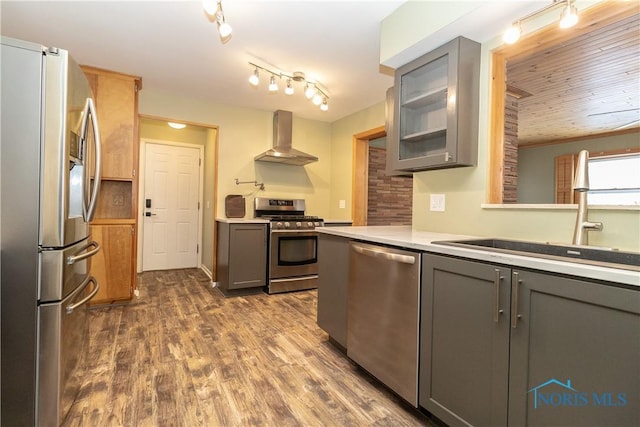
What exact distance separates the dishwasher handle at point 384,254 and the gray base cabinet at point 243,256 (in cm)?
204

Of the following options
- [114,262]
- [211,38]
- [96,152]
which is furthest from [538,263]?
[114,262]

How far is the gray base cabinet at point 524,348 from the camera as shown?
865 mm

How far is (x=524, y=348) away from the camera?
3.50 feet

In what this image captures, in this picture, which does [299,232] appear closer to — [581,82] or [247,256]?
[247,256]

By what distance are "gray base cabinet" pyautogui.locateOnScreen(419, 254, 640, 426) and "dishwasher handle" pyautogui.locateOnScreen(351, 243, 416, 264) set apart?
0.28 feet

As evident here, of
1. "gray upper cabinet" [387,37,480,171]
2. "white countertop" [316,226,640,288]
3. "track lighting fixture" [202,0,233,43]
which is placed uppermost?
"track lighting fixture" [202,0,233,43]

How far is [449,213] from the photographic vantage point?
2154 millimetres

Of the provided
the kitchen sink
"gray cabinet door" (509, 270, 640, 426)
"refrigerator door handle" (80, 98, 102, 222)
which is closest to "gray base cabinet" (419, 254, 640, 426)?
"gray cabinet door" (509, 270, 640, 426)

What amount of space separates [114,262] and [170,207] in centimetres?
188

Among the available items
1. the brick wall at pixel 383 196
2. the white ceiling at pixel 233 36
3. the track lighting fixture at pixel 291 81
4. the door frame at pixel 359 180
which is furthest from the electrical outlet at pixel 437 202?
the brick wall at pixel 383 196

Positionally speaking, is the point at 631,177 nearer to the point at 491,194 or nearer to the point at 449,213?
the point at 491,194

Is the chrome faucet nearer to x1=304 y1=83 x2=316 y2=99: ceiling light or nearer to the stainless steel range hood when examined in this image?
x1=304 y1=83 x2=316 y2=99: ceiling light

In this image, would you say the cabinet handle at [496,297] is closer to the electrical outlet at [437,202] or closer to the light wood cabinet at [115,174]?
the electrical outlet at [437,202]

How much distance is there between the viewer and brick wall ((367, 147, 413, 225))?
5055 millimetres
